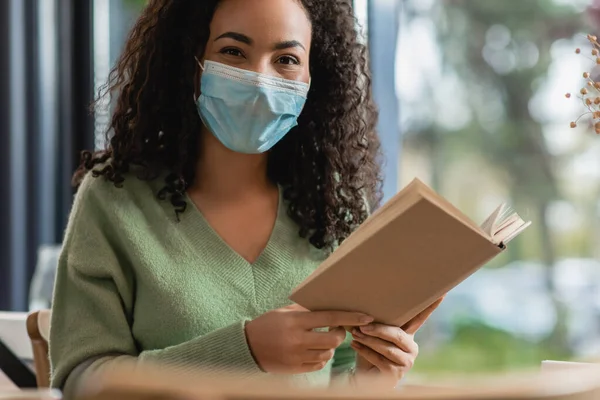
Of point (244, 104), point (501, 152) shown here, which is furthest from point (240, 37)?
point (501, 152)

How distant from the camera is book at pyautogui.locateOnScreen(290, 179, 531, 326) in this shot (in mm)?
1034

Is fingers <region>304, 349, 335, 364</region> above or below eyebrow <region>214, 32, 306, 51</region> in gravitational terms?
below

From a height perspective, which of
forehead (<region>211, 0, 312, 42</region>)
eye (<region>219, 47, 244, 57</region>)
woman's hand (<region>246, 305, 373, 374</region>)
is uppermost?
forehead (<region>211, 0, 312, 42</region>)

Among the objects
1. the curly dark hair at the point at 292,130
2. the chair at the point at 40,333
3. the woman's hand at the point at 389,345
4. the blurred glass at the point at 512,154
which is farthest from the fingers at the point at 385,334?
the blurred glass at the point at 512,154

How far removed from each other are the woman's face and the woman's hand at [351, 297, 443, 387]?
48 cm

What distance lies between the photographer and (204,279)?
1.46 meters

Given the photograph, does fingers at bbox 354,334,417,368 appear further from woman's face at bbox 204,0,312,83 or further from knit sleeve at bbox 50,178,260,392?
woman's face at bbox 204,0,312,83

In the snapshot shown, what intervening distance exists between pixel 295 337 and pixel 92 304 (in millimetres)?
385

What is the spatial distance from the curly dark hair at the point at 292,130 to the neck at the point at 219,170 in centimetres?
2

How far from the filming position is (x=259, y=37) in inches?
58.0

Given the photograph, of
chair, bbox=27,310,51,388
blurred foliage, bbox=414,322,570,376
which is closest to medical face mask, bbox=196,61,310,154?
chair, bbox=27,310,51,388

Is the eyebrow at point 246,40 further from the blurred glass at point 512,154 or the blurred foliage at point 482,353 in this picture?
the blurred foliage at point 482,353

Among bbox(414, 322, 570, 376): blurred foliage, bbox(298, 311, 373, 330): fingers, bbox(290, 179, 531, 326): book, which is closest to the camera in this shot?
bbox(290, 179, 531, 326): book

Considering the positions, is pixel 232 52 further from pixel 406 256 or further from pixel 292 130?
pixel 406 256
